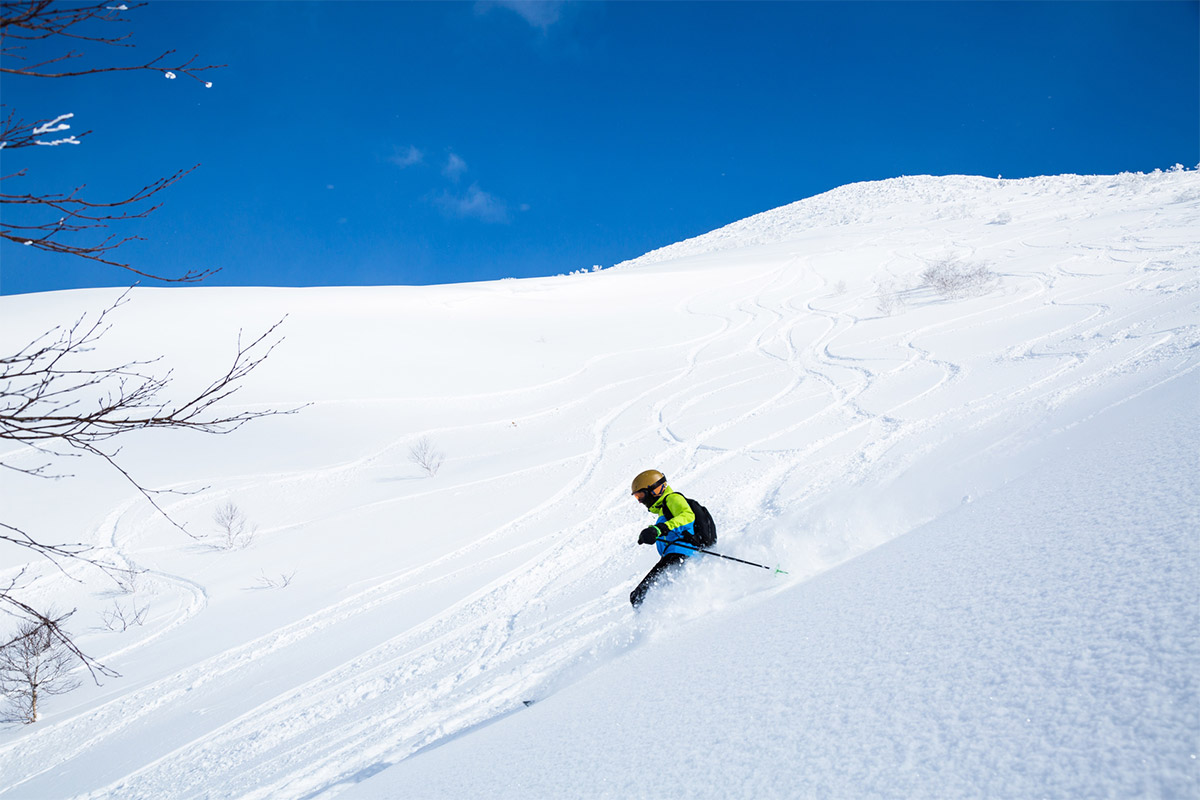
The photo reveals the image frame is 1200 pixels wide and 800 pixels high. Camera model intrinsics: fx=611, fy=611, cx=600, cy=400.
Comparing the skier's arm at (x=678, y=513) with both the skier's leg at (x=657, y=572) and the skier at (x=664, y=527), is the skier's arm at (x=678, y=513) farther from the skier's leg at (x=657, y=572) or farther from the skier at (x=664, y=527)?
the skier's leg at (x=657, y=572)

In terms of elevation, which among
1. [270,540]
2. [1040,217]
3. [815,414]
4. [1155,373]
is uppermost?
[1040,217]

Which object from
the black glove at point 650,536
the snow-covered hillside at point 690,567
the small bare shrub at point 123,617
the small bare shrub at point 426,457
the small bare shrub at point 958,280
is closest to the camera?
the snow-covered hillside at point 690,567

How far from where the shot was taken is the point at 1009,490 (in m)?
3.60

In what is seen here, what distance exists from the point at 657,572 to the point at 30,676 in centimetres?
789

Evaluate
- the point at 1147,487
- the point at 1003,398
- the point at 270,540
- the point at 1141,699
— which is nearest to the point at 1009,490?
the point at 1147,487

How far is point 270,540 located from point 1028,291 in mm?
20979

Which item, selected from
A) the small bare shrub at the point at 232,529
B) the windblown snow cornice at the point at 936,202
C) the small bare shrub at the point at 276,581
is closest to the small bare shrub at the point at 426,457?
the small bare shrub at the point at 232,529

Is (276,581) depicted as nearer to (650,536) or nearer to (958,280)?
(650,536)

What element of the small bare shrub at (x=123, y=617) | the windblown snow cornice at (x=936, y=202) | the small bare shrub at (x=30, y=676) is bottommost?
the small bare shrub at (x=30, y=676)

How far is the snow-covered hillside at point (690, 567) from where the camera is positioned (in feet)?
5.77

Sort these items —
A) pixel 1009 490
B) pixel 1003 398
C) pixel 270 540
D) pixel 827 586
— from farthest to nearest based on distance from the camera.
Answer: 1. pixel 270 540
2. pixel 1003 398
3. pixel 1009 490
4. pixel 827 586

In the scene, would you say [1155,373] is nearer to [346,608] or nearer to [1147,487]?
[1147,487]

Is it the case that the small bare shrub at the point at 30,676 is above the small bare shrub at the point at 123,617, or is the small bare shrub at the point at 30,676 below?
below

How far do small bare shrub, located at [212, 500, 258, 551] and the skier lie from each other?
871 cm
